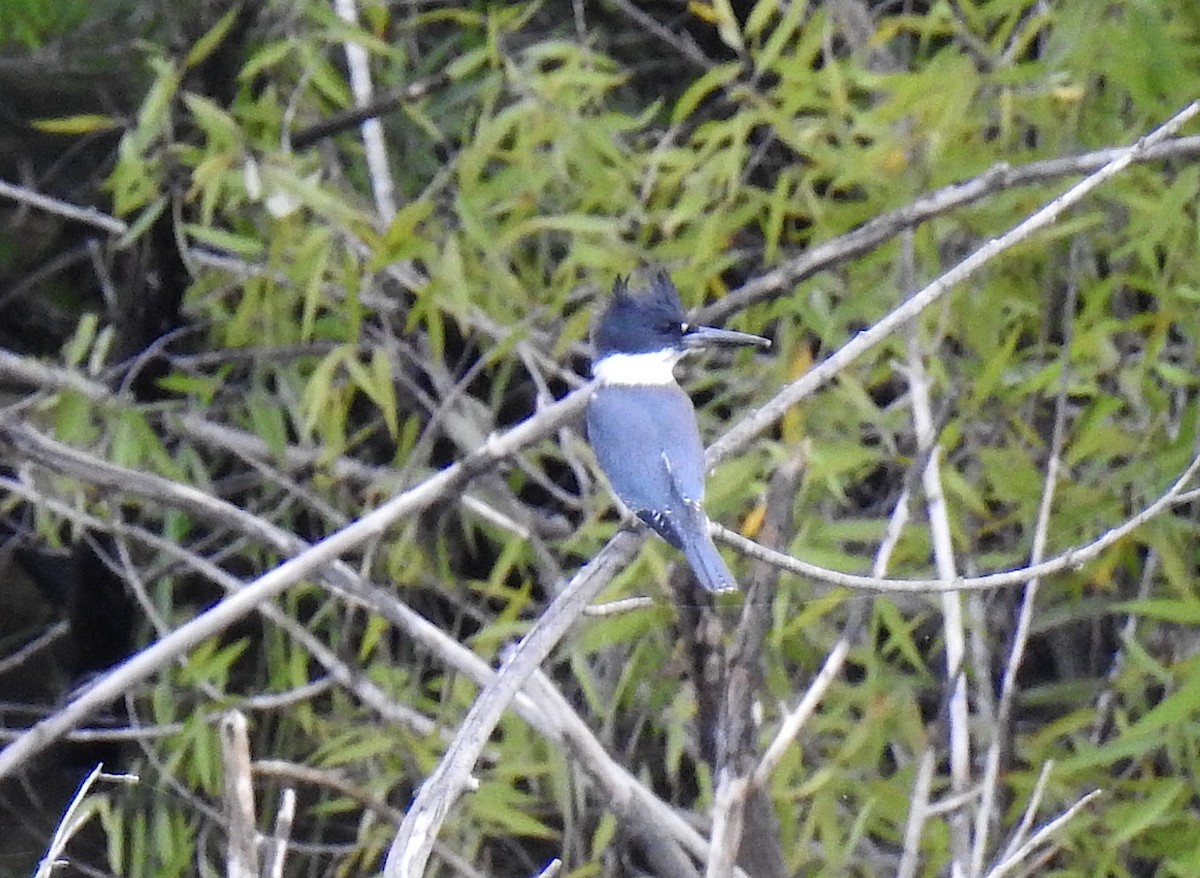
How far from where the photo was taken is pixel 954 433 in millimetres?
2605

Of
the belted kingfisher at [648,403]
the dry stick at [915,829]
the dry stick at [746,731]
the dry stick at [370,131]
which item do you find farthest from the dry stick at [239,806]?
the dry stick at [370,131]

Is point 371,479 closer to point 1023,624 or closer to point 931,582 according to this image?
point 1023,624

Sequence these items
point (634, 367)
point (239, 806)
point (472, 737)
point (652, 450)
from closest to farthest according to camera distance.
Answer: point (239, 806) → point (472, 737) → point (652, 450) → point (634, 367)

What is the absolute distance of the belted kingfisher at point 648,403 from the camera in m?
2.53

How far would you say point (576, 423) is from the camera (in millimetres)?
3115

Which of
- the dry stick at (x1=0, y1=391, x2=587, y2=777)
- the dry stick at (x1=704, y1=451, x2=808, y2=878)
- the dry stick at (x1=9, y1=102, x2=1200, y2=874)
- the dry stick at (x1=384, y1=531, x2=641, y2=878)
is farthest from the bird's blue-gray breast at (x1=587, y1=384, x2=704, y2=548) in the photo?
the dry stick at (x1=384, y1=531, x2=641, y2=878)

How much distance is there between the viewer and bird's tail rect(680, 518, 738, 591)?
85.4 inches

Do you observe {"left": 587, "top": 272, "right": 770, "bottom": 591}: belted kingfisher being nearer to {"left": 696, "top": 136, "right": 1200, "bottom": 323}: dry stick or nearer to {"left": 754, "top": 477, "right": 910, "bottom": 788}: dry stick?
{"left": 696, "top": 136, "right": 1200, "bottom": 323}: dry stick

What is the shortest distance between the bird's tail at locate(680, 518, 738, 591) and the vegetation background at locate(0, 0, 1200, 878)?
0.21 feet

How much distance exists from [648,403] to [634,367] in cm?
15

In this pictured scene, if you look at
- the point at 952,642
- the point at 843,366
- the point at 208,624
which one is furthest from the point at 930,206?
the point at 208,624

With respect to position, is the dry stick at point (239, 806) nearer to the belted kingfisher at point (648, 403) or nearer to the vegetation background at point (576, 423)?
the vegetation background at point (576, 423)

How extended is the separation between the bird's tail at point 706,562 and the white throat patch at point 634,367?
1.71ft

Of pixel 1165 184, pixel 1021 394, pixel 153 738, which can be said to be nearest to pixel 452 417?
pixel 153 738
